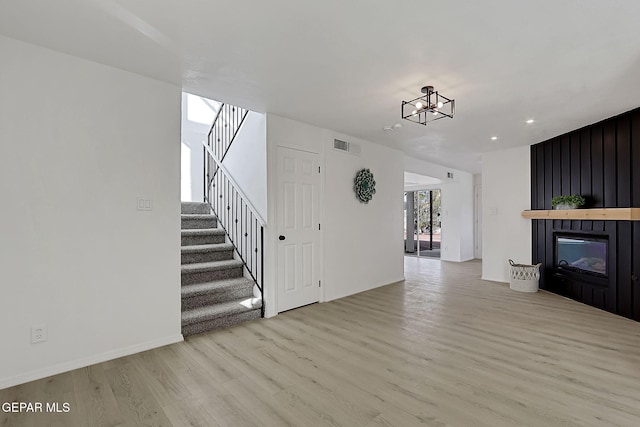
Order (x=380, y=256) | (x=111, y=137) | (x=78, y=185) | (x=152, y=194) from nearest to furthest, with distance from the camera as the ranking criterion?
(x=78, y=185), (x=111, y=137), (x=152, y=194), (x=380, y=256)

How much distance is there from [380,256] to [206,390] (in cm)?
401

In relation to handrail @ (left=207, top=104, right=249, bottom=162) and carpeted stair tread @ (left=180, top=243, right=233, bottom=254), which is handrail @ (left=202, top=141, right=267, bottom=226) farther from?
carpeted stair tread @ (left=180, top=243, right=233, bottom=254)

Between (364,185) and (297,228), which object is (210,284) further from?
(364,185)

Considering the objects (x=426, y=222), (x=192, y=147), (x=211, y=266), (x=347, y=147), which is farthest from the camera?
(x=426, y=222)

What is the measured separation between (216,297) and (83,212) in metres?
1.72

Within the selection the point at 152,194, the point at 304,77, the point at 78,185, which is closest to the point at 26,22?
the point at 78,185

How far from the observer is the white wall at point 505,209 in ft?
19.4

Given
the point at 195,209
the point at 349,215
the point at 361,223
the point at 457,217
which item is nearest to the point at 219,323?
the point at 195,209

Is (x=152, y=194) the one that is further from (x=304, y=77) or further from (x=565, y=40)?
(x=565, y=40)

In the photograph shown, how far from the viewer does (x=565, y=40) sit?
2363 millimetres

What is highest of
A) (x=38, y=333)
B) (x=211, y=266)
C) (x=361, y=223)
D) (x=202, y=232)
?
(x=361, y=223)

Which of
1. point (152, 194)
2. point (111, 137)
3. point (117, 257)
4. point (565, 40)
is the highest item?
point (565, 40)

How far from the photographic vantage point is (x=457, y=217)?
9047 millimetres

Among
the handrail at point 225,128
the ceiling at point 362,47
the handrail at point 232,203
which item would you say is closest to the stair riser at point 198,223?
the handrail at point 232,203
